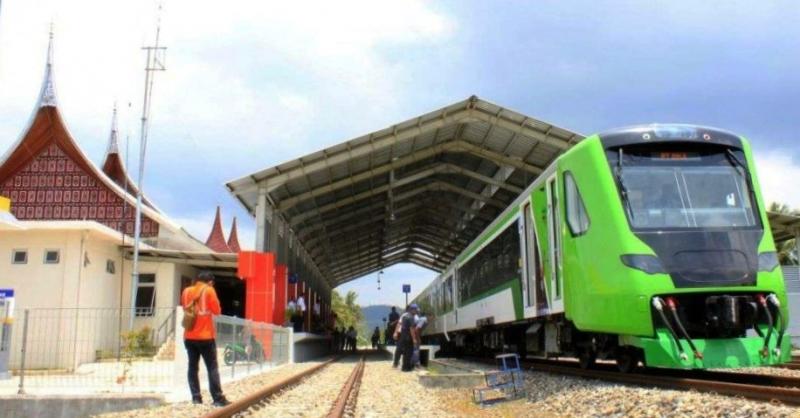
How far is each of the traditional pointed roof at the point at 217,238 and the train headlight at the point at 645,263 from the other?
112 feet

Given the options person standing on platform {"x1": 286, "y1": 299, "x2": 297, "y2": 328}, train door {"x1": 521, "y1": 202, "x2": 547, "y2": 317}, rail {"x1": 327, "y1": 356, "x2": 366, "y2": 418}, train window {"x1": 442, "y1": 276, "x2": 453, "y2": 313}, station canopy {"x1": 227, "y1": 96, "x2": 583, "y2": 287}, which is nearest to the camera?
rail {"x1": 327, "y1": 356, "x2": 366, "y2": 418}

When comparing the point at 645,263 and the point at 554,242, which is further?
the point at 554,242

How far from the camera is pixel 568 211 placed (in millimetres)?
9219

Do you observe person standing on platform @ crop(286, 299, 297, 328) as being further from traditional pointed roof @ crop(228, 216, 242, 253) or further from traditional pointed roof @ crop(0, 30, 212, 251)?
traditional pointed roof @ crop(228, 216, 242, 253)

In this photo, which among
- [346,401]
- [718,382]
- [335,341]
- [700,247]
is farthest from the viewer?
[335,341]

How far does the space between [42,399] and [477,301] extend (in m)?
9.95

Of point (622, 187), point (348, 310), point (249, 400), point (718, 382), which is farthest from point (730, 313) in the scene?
point (348, 310)

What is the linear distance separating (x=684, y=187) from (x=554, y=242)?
2000mm

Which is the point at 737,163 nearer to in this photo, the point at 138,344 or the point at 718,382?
the point at 718,382

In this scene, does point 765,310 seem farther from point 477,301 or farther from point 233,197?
point 233,197

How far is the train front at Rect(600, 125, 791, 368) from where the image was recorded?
7625 millimetres

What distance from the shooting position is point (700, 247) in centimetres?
801

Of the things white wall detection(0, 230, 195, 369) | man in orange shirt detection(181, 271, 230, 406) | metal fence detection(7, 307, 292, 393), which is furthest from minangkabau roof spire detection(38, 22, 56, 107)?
man in orange shirt detection(181, 271, 230, 406)

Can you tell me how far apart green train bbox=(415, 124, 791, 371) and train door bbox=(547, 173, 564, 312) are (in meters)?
0.02
